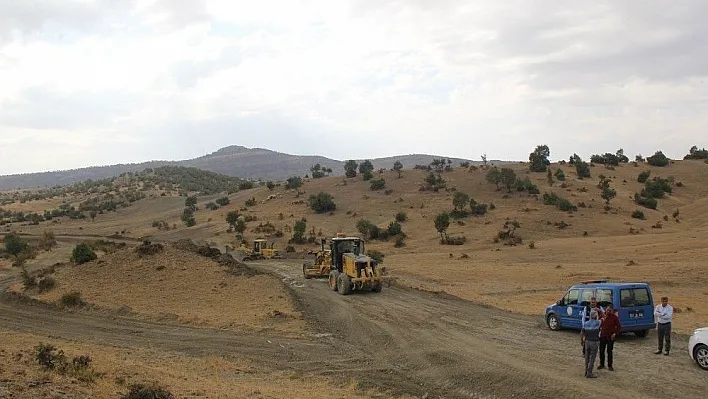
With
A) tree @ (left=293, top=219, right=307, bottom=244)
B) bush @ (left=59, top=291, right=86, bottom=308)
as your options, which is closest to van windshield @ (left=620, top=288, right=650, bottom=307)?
bush @ (left=59, top=291, right=86, bottom=308)

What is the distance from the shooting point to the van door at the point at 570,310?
19953mm

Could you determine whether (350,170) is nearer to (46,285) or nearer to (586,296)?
(46,285)

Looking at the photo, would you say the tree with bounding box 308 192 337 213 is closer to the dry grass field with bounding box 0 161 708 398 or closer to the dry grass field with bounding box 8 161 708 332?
the dry grass field with bounding box 8 161 708 332

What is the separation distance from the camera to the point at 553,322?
822 inches

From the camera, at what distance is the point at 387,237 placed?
2484 inches

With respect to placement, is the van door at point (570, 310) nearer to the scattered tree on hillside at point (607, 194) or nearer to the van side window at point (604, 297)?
the van side window at point (604, 297)

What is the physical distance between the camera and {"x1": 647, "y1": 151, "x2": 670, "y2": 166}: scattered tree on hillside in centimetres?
10173

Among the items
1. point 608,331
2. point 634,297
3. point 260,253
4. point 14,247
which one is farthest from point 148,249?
point 608,331

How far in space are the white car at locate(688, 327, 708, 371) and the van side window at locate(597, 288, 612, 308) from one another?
10.6 feet

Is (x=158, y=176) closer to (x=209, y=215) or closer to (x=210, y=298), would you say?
(x=209, y=215)

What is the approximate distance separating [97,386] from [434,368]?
29.0 ft

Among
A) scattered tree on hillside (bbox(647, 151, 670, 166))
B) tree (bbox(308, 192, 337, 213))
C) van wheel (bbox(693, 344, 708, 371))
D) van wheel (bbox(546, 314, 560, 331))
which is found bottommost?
van wheel (bbox(546, 314, 560, 331))

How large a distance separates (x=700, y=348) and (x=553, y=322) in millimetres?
5890

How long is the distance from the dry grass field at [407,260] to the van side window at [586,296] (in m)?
3.82
